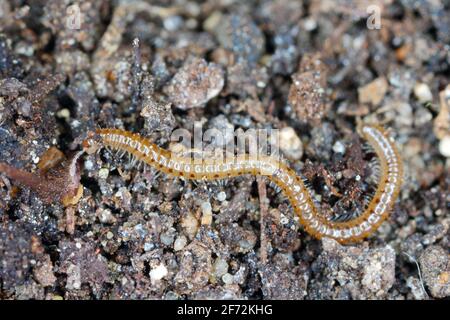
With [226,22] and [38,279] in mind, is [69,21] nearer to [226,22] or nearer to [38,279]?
[226,22]

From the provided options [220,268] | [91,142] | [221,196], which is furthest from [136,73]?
[220,268]

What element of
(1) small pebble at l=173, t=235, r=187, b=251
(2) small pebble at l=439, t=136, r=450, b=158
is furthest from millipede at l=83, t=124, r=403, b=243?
(2) small pebble at l=439, t=136, r=450, b=158

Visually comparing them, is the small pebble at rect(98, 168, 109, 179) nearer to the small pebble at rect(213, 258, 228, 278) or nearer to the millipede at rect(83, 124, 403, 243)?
the millipede at rect(83, 124, 403, 243)

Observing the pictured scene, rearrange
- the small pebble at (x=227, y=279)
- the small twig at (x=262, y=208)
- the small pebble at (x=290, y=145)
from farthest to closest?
the small pebble at (x=290, y=145)
the small twig at (x=262, y=208)
the small pebble at (x=227, y=279)

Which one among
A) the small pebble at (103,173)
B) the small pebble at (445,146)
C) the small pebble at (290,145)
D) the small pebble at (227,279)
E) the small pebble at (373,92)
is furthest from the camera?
the small pebble at (373,92)

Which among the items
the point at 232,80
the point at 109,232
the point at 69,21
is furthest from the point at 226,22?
the point at 109,232

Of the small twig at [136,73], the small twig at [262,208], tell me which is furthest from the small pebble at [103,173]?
the small twig at [262,208]

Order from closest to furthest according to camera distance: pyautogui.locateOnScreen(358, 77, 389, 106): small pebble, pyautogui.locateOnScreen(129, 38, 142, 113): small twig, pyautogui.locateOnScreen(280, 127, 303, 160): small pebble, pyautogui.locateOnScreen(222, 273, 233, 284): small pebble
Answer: pyautogui.locateOnScreen(222, 273, 233, 284): small pebble → pyautogui.locateOnScreen(129, 38, 142, 113): small twig → pyautogui.locateOnScreen(280, 127, 303, 160): small pebble → pyautogui.locateOnScreen(358, 77, 389, 106): small pebble

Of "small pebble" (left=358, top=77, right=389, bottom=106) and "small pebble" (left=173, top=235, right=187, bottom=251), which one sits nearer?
"small pebble" (left=173, top=235, right=187, bottom=251)

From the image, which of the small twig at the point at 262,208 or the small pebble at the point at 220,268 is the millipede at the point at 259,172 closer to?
the small twig at the point at 262,208

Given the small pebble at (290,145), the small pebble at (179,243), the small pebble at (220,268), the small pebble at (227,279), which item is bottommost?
the small pebble at (227,279)
